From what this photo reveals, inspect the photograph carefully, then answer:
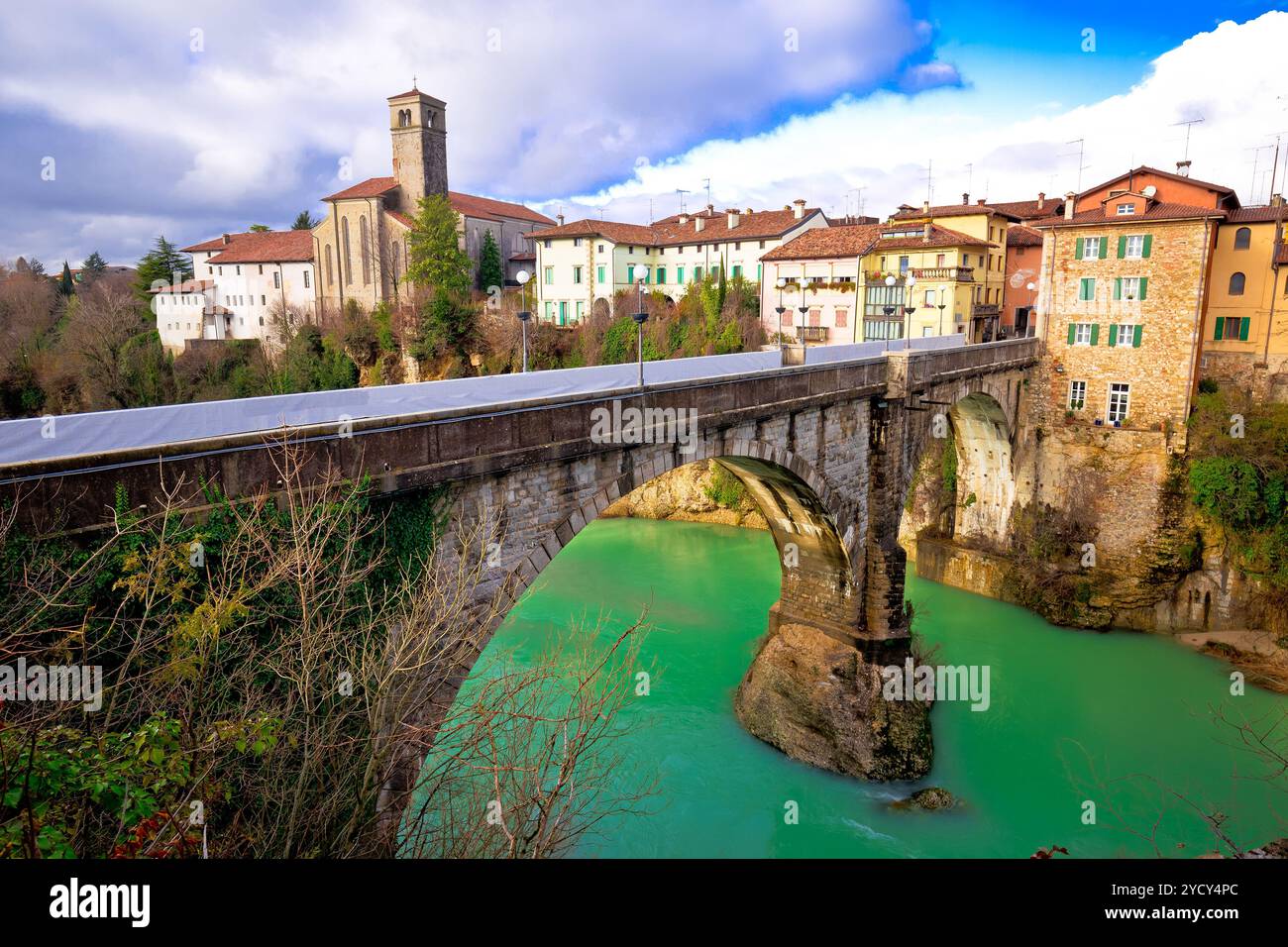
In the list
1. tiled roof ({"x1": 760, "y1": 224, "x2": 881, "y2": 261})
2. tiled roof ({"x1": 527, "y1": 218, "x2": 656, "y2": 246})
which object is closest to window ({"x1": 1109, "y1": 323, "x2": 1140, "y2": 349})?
tiled roof ({"x1": 760, "y1": 224, "x2": 881, "y2": 261})

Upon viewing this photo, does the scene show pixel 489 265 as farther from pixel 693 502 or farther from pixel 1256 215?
pixel 1256 215

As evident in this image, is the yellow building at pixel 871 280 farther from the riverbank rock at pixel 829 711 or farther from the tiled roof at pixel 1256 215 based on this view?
the riverbank rock at pixel 829 711

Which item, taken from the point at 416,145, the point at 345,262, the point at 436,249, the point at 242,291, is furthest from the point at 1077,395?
the point at 242,291

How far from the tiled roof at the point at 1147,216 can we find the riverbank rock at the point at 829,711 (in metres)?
17.1

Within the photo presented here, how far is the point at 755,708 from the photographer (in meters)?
17.9

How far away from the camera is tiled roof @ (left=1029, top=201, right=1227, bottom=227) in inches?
928

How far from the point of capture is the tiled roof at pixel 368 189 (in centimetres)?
4916

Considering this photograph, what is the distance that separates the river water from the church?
30947 mm

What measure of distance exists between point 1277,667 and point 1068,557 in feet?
19.8

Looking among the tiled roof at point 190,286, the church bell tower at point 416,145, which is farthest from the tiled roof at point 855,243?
the tiled roof at point 190,286

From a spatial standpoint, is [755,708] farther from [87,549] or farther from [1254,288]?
[1254,288]

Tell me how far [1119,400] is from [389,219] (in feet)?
134
